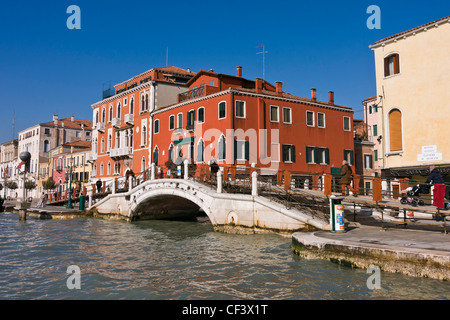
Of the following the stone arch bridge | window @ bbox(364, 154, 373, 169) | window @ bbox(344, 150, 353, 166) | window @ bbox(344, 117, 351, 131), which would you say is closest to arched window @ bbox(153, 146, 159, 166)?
the stone arch bridge

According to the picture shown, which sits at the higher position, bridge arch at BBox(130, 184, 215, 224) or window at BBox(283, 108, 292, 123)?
window at BBox(283, 108, 292, 123)

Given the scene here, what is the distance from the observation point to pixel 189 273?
344 inches

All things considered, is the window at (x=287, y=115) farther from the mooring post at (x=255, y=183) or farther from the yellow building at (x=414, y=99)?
the mooring post at (x=255, y=183)

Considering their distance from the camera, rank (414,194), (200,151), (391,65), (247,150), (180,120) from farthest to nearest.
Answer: (180,120) → (200,151) → (247,150) → (391,65) → (414,194)

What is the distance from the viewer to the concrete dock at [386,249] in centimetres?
675

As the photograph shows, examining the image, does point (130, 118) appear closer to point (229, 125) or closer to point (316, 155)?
point (229, 125)

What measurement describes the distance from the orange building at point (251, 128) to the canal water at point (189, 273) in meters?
10.7

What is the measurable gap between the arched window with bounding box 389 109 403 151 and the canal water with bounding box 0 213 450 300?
26.2ft

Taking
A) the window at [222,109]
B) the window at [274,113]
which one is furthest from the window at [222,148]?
the window at [274,113]

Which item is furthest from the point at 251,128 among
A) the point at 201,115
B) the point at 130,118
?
the point at 130,118

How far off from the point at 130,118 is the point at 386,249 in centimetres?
2878

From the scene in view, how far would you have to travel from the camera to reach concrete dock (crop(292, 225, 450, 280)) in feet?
22.1

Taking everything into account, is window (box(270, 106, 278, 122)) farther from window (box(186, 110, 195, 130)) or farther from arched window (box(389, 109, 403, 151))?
arched window (box(389, 109, 403, 151))

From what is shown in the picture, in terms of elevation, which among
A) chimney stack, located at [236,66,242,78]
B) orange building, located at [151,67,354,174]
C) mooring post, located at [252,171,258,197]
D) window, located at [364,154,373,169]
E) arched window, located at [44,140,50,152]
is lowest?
mooring post, located at [252,171,258,197]
